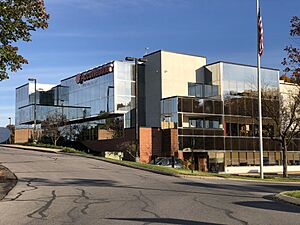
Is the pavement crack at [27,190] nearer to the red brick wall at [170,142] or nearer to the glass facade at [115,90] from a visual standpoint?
the red brick wall at [170,142]

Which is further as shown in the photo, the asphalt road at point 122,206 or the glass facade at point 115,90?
the glass facade at point 115,90

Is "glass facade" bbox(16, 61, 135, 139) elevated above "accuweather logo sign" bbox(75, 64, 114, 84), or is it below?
below

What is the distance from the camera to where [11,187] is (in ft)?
56.2

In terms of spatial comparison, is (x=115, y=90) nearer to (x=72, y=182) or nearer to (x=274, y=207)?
(x=72, y=182)

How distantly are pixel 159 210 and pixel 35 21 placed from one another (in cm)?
866

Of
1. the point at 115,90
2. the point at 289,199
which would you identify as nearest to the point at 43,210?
the point at 289,199

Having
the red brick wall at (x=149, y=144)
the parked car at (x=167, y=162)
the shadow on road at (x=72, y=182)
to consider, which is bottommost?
the parked car at (x=167, y=162)

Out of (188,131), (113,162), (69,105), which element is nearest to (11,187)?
(113,162)

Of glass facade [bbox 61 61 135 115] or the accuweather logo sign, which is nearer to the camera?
glass facade [bbox 61 61 135 115]

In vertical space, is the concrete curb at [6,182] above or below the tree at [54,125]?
below

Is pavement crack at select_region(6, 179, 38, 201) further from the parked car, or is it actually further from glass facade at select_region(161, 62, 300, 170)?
glass facade at select_region(161, 62, 300, 170)

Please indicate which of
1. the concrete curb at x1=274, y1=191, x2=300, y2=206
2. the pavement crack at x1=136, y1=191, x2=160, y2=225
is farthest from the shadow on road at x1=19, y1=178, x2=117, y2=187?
the concrete curb at x1=274, y1=191, x2=300, y2=206

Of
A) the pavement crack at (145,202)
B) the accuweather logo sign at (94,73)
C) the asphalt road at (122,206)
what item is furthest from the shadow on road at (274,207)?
the accuweather logo sign at (94,73)

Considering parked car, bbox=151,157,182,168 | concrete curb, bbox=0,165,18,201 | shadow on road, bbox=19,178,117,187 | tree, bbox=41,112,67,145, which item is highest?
tree, bbox=41,112,67,145
